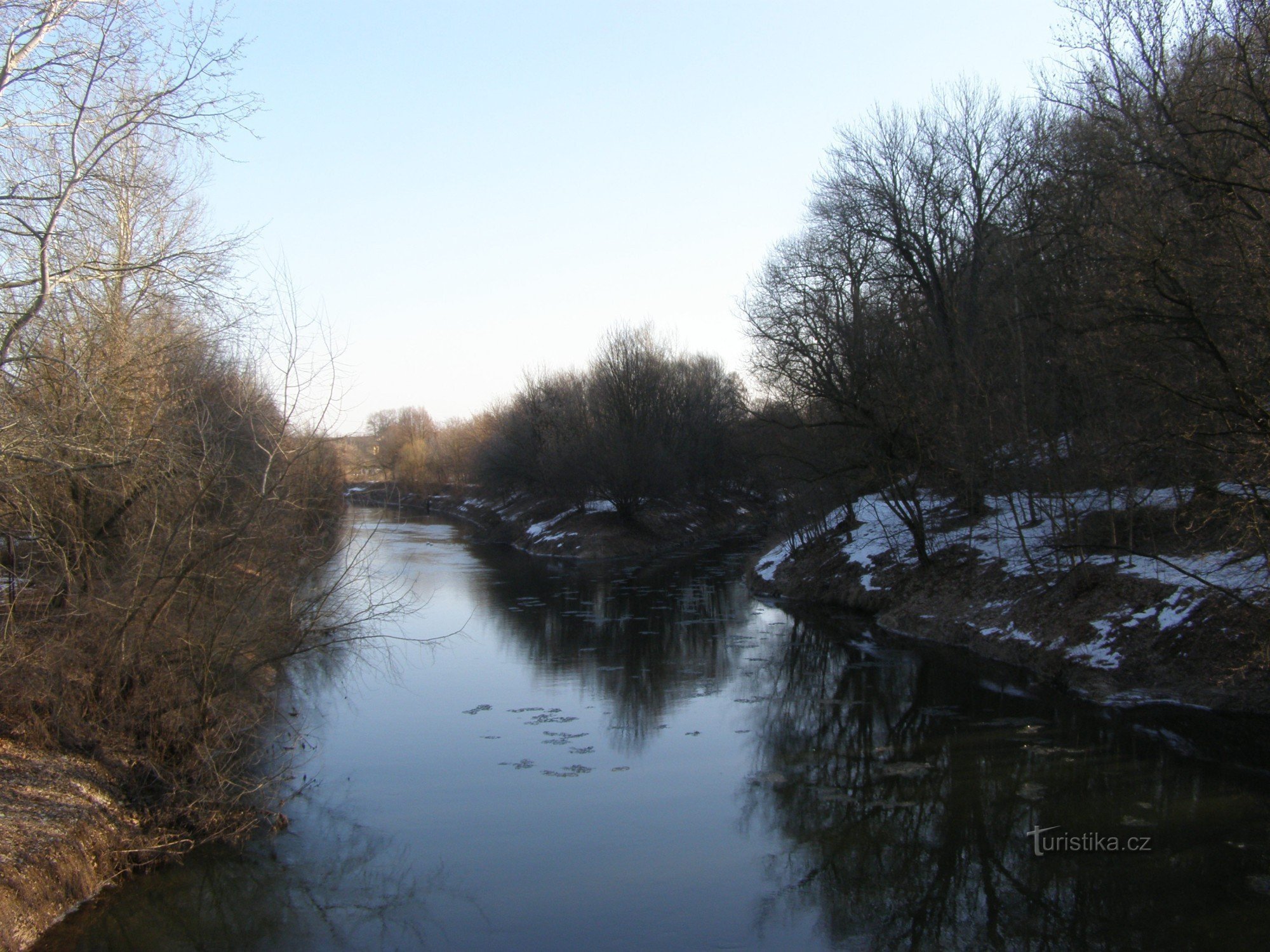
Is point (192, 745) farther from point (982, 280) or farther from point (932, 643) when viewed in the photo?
point (982, 280)

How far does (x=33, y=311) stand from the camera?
723cm

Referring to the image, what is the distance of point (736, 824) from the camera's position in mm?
10008

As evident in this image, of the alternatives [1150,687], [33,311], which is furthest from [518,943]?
[1150,687]

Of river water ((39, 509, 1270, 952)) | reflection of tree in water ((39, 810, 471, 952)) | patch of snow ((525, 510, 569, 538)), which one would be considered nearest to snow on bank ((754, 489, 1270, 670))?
river water ((39, 509, 1270, 952))

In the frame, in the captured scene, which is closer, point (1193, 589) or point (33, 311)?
point (33, 311)

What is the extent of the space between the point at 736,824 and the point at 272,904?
16.0 ft

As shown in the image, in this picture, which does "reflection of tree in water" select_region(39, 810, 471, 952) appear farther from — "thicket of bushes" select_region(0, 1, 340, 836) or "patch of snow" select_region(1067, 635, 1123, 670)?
"patch of snow" select_region(1067, 635, 1123, 670)

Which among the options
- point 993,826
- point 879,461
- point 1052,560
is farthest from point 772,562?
point 993,826

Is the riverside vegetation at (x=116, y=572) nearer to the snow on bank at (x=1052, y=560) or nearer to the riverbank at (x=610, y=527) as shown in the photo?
the snow on bank at (x=1052, y=560)

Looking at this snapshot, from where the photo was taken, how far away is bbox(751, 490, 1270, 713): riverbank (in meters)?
12.8

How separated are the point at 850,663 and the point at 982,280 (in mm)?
13299

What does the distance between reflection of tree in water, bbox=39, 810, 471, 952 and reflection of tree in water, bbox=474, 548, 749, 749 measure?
4714 millimetres

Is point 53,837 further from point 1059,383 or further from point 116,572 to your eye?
point 1059,383

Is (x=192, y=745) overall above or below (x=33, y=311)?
below
